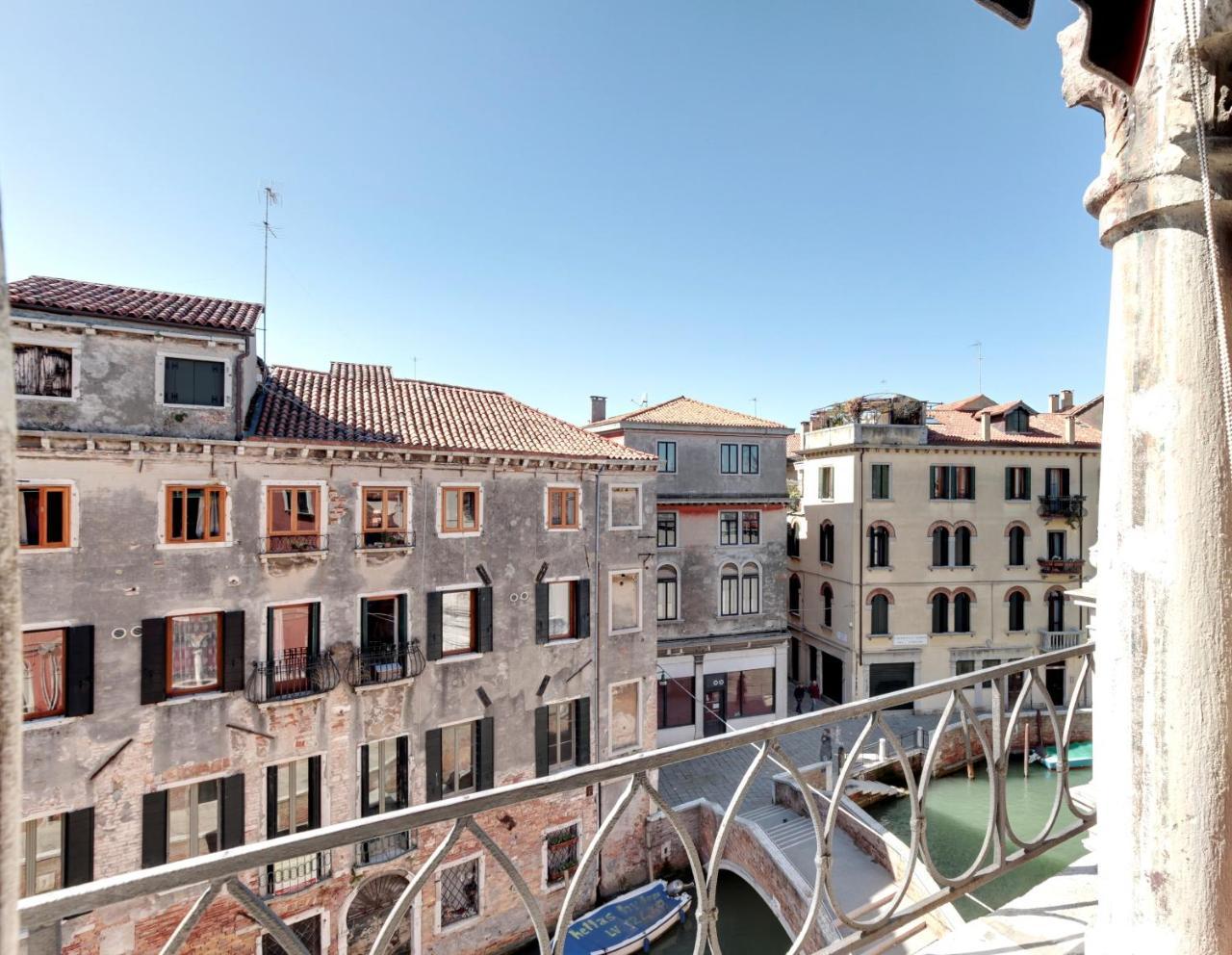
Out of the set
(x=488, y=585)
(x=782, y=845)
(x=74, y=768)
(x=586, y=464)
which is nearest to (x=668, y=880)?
(x=782, y=845)

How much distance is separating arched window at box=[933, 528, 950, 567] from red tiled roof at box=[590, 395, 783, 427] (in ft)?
23.7

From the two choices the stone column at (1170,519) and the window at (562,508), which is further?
the window at (562,508)

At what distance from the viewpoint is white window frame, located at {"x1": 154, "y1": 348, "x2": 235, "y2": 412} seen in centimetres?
1069

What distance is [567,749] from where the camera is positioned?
15.0 m

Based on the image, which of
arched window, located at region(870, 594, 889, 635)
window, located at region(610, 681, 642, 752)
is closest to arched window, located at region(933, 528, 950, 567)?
arched window, located at region(870, 594, 889, 635)

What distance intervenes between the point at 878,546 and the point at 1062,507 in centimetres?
699

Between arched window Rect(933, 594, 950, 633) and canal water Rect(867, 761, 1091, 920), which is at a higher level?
arched window Rect(933, 594, 950, 633)

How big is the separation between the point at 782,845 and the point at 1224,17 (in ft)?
55.8

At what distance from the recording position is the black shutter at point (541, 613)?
14555mm

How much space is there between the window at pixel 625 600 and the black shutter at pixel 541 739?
2.65 metres

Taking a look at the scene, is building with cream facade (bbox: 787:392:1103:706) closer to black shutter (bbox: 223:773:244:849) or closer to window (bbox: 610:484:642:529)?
window (bbox: 610:484:642:529)

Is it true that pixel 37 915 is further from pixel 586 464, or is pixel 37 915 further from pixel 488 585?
pixel 586 464

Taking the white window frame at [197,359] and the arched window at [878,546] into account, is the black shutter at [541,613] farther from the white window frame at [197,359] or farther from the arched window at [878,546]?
the arched window at [878,546]

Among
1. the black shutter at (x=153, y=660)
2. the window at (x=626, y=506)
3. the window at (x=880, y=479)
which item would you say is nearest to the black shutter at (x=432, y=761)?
the black shutter at (x=153, y=660)
